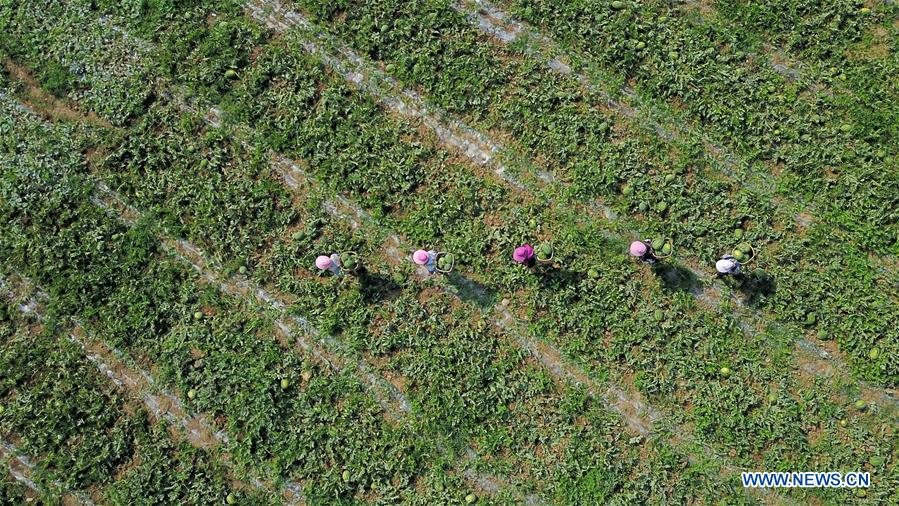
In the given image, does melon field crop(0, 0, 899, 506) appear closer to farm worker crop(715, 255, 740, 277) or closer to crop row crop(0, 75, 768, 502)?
crop row crop(0, 75, 768, 502)

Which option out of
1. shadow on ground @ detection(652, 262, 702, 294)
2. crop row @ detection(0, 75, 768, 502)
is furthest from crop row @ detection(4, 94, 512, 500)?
shadow on ground @ detection(652, 262, 702, 294)

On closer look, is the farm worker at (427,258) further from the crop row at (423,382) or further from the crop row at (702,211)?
the crop row at (702,211)

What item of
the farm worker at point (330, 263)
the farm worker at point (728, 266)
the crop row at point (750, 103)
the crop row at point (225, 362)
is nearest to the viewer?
the farm worker at point (728, 266)

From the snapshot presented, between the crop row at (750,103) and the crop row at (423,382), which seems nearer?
the crop row at (423,382)

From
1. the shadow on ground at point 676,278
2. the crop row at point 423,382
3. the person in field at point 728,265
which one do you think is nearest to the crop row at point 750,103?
the person in field at point 728,265

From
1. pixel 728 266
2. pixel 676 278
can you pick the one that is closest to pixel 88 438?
pixel 676 278

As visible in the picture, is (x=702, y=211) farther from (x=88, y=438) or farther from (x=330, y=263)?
(x=88, y=438)
